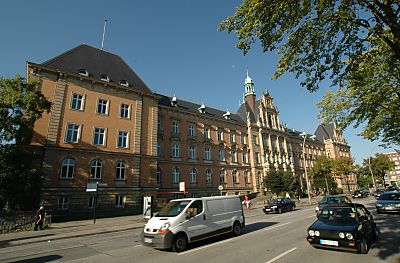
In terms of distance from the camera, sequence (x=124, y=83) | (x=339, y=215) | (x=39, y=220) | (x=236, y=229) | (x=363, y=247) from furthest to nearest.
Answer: (x=124, y=83) → (x=39, y=220) → (x=236, y=229) → (x=339, y=215) → (x=363, y=247)

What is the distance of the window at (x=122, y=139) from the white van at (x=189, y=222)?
20.5m

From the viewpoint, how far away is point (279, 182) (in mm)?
41969

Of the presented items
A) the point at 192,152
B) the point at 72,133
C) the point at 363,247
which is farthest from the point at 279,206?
the point at 72,133

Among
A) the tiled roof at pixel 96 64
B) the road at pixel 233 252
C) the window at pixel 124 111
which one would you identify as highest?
the tiled roof at pixel 96 64

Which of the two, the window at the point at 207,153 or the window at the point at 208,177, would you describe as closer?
the window at the point at 208,177

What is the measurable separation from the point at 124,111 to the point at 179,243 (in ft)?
79.8

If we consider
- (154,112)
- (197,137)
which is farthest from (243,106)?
(154,112)

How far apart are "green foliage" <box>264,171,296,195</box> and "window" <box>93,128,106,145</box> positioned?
96.2 feet

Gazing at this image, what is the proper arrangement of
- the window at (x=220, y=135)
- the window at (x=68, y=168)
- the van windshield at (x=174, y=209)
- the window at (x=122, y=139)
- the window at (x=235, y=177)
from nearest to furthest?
the van windshield at (x=174, y=209), the window at (x=68, y=168), the window at (x=122, y=139), the window at (x=220, y=135), the window at (x=235, y=177)

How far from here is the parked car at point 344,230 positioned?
726cm

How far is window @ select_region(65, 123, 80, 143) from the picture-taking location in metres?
25.5

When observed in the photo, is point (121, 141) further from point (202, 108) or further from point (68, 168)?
point (202, 108)

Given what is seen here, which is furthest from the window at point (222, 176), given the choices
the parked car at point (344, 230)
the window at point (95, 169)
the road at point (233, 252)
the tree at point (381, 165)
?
the tree at point (381, 165)

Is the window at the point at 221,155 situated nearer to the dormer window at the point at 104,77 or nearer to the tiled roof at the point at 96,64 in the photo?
the tiled roof at the point at 96,64
